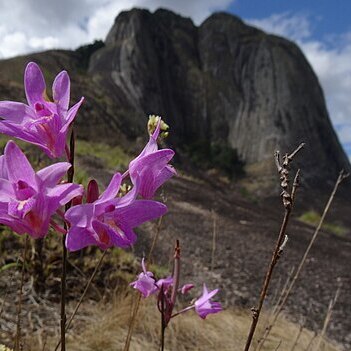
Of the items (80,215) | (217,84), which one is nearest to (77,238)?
(80,215)

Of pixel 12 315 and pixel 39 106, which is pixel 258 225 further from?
pixel 39 106

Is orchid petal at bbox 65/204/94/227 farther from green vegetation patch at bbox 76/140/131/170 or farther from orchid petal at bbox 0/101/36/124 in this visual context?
green vegetation patch at bbox 76/140/131/170

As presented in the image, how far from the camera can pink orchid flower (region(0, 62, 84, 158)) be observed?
2.64 feet

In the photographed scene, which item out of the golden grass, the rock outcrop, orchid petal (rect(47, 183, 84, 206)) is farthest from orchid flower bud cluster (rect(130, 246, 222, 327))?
the rock outcrop

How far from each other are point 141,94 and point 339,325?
80.4ft

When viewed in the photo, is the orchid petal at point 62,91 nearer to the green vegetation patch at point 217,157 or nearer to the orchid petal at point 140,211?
the orchid petal at point 140,211

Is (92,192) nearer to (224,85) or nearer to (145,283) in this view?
(145,283)

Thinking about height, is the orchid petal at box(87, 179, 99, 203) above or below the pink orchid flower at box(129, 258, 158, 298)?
above

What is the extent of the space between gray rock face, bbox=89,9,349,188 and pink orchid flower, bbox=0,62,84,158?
25.8 m

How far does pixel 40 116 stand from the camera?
84 cm

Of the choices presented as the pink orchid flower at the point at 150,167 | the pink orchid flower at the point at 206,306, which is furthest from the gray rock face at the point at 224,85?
the pink orchid flower at the point at 150,167

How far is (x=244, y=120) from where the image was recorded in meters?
30.1

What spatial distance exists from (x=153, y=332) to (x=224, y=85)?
29587 mm

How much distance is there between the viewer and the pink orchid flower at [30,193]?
0.70 m
